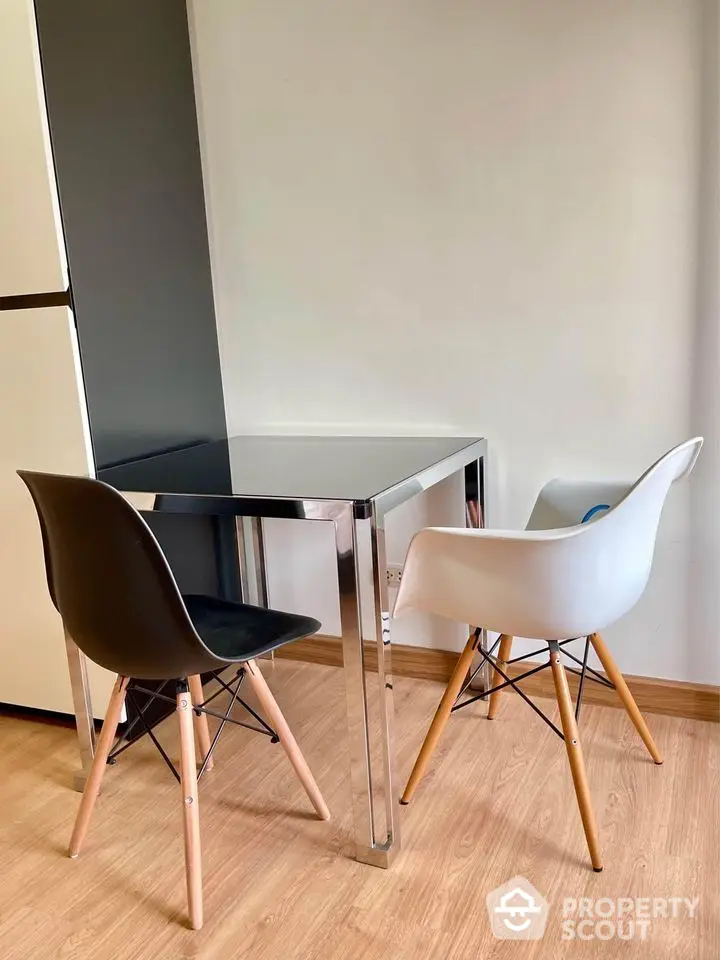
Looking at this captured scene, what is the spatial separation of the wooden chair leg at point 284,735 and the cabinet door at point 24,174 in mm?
971

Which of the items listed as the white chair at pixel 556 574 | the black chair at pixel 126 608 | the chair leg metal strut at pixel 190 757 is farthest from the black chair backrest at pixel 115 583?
the white chair at pixel 556 574

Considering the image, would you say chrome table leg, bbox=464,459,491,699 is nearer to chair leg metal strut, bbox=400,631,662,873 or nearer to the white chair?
chair leg metal strut, bbox=400,631,662,873

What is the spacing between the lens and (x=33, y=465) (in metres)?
1.97

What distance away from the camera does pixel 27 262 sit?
186 cm

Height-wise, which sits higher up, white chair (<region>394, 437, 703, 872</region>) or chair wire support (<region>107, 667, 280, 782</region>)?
white chair (<region>394, 437, 703, 872</region>)

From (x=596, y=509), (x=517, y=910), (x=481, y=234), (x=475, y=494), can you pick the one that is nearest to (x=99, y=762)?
(x=517, y=910)

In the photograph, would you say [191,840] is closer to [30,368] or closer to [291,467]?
[291,467]

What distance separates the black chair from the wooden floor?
5.9 inches

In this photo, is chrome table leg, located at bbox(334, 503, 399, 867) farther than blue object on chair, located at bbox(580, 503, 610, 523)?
No

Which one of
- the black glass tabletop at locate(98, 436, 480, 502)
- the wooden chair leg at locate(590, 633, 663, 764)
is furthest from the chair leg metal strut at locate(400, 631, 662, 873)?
the black glass tabletop at locate(98, 436, 480, 502)

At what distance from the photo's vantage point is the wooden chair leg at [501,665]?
195 centimetres

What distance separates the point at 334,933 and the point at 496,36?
1943 mm

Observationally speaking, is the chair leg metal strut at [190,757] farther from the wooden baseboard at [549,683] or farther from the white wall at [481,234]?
the white wall at [481,234]

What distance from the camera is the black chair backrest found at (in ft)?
4.47
